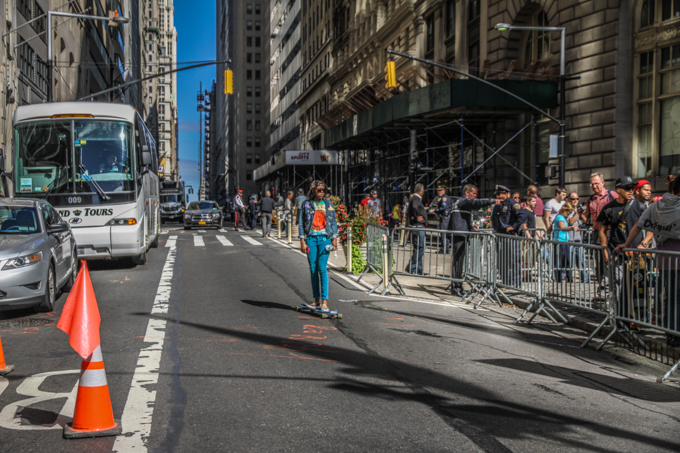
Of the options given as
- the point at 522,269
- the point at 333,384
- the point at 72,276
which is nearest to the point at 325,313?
the point at 522,269

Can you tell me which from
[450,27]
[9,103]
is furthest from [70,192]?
[450,27]

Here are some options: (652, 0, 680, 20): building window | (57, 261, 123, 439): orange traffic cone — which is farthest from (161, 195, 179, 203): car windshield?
(57, 261, 123, 439): orange traffic cone

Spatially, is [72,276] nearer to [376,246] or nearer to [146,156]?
[146,156]

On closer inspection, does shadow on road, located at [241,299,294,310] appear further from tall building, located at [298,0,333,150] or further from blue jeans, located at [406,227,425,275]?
tall building, located at [298,0,333,150]

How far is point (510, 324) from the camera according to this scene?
9266mm

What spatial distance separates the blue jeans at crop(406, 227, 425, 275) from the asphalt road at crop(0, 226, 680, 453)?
6.06 ft

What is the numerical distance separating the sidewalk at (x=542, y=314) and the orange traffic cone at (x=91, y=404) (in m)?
5.27

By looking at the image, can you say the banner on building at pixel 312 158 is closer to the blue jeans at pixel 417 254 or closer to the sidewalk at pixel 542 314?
the sidewalk at pixel 542 314

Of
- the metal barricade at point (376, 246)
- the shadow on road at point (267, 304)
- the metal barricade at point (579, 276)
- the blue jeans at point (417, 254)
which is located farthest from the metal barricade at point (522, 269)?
the shadow on road at point (267, 304)

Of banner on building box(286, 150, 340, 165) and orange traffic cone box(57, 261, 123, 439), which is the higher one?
banner on building box(286, 150, 340, 165)

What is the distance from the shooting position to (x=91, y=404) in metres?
4.40

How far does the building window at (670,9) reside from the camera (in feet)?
60.0

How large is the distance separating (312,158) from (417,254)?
33.4 metres

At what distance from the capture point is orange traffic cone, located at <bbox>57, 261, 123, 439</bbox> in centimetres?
438
